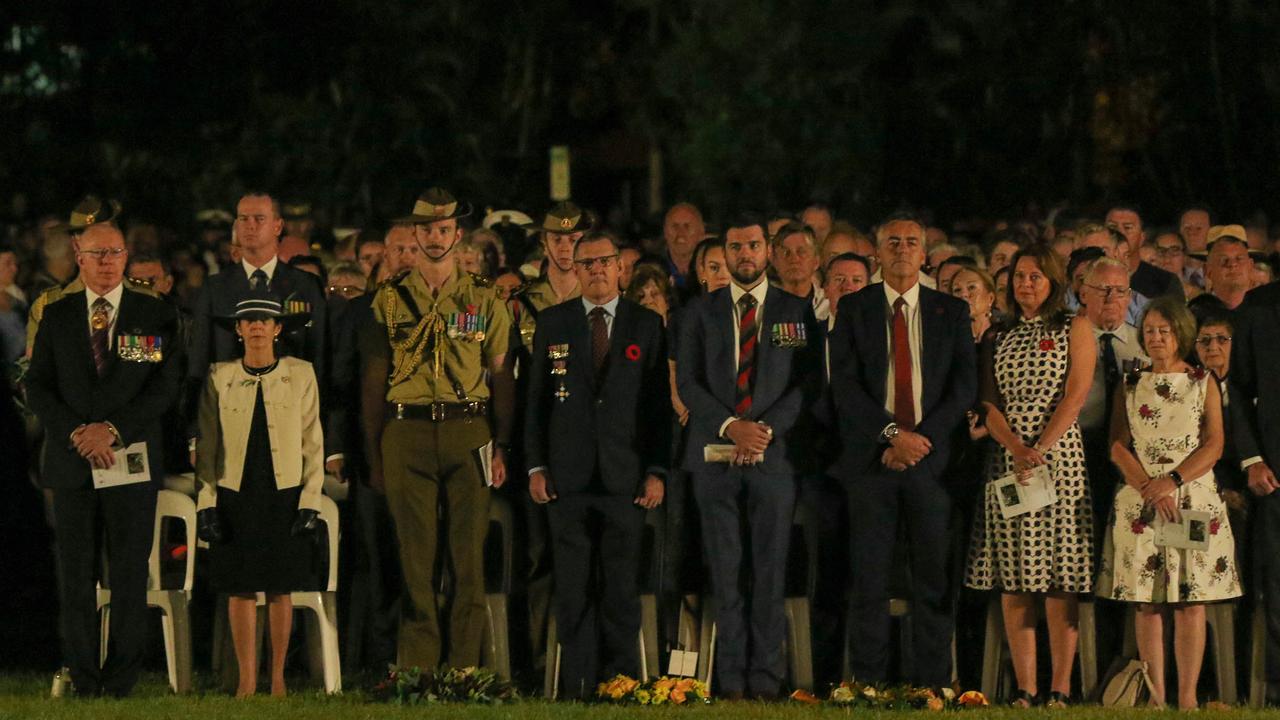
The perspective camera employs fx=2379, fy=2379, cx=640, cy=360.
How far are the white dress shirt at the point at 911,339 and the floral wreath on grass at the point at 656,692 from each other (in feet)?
5.56

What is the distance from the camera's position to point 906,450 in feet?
38.4

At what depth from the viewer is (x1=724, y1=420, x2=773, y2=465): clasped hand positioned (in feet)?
38.6

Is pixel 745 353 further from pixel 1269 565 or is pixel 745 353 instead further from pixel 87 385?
pixel 87 385

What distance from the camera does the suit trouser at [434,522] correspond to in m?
11.9

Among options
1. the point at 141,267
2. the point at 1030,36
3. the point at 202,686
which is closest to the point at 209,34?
the point at 1030,36

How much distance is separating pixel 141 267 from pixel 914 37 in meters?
25.1

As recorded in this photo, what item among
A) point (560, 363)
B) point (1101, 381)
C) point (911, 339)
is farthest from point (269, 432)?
point (1101, 381)

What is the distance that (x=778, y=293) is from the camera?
12078 millimetres

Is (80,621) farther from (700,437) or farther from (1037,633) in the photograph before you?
(1037,633)

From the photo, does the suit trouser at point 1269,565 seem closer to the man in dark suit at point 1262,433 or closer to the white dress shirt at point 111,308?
the man in dark suit at point 1262,433

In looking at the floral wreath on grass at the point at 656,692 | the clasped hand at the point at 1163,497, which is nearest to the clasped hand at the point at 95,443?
the floral wreath on grass at the point at 656,692

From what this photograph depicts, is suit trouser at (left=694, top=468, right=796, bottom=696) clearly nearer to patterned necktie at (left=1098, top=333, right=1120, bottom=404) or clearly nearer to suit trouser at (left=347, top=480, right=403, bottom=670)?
patterned necktie at (left=1098, top=333, right=1120, bottom=404)

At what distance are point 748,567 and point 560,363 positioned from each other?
141 cm

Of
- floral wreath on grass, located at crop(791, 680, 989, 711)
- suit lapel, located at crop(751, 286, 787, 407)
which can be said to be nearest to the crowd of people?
suit lapel, located at crop(751, 286, 787, 407)
